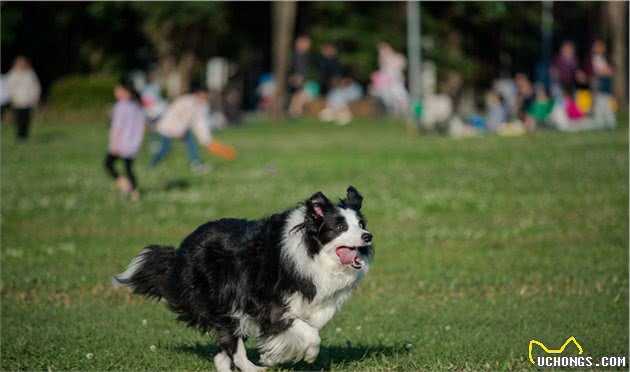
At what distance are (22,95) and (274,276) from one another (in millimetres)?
30431

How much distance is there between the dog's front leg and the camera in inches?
324

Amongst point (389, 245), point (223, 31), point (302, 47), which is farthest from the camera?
point (223, 31)

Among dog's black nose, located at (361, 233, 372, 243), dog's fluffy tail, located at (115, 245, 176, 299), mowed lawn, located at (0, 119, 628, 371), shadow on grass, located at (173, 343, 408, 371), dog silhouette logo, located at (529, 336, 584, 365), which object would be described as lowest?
mowed lawn, located at (0, 119, 628, 371)

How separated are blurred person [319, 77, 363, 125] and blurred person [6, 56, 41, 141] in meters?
12.3

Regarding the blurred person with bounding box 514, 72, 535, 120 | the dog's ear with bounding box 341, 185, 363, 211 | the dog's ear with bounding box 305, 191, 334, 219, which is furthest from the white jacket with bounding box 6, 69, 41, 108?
the dog's ear with bounding box 305, 191, 334, 219

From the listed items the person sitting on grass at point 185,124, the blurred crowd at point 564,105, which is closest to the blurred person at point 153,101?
the blurred crowd at point 564,105

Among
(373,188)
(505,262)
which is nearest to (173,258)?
(505,262)

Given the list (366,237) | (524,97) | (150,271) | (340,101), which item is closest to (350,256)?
(366,237)

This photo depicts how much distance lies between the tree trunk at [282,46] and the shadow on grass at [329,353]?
37577mm

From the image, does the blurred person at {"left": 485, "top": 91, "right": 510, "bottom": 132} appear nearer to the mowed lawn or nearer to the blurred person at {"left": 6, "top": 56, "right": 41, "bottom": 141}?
the mowed lawn

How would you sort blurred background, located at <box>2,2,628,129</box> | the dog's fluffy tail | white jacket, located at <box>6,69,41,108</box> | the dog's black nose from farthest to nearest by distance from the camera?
blurred background, located at <box>2,2,628,129</box>
white jacket, located at <box>6,69,41,108</box>
the dog's fluffy tail
the dog's black nose

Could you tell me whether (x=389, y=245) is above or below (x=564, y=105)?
above

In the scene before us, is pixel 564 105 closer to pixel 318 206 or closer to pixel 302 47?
pixel 302 47

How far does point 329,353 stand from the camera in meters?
9.48
